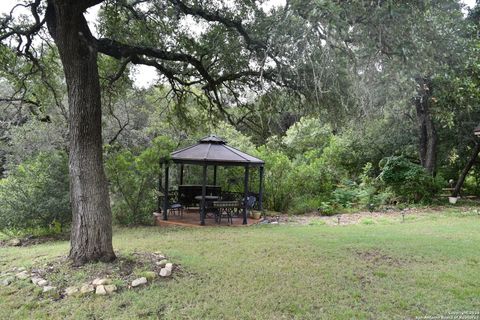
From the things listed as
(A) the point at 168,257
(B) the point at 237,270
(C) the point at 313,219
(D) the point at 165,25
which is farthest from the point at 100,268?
(C) the point at 313,219

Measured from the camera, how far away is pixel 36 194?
26.6 feet

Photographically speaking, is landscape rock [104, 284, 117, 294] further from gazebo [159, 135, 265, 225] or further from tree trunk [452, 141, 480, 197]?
tree trunk [452, 141, 480, 197]

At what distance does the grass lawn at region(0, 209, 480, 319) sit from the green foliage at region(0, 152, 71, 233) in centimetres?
94

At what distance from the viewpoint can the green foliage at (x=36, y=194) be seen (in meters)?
8.02

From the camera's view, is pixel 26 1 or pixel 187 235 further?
pixel 187 235

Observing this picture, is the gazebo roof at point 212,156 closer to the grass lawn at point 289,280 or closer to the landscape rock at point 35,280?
the grass lawn at point 289,280

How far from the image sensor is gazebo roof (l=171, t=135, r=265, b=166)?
9898 millimetres

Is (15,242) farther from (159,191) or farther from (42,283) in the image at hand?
(42,283)

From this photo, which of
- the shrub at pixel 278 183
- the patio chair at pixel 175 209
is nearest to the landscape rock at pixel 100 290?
the patio chair at pixel 175 209

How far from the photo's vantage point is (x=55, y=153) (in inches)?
340

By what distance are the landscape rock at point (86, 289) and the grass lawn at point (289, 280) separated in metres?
0.13

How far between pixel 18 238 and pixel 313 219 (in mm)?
8008

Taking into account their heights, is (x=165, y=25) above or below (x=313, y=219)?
above

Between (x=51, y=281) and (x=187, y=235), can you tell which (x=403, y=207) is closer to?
(x=187, y=235)
